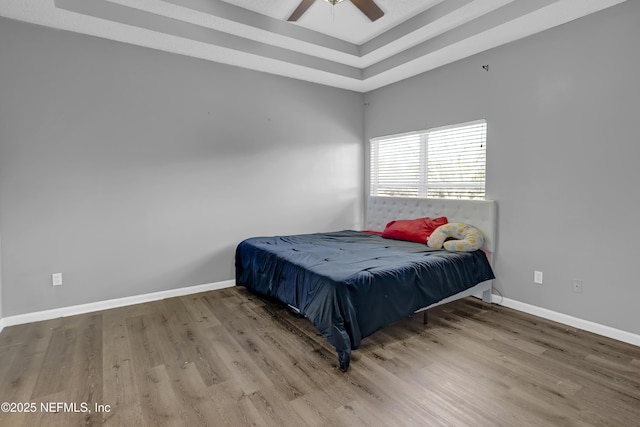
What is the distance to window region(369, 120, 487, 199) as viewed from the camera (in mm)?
3777

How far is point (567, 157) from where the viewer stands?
9.90 ft

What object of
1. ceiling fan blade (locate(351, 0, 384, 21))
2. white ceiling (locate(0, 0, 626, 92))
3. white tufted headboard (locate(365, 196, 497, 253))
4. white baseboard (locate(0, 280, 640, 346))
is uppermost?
white ceiling (locate(0, 0, 626, 92))

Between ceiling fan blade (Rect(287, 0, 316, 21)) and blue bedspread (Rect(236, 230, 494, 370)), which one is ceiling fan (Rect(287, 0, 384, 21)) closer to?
ceiling fan blade (Rect(287, 0, 316, 21))

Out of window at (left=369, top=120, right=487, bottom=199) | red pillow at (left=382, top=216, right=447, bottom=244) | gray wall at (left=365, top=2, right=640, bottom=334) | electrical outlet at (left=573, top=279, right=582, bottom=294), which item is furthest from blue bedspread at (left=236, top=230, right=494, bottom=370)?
window at (left=369, top=120, right=487, bottom=199)

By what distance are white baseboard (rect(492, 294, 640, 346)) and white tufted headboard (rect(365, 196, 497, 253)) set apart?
1.80ft

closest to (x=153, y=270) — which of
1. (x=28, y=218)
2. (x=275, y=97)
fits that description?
(x=28, y=218)

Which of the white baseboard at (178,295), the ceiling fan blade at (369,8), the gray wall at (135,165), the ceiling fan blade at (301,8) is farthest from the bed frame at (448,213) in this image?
the ceiling fan blade at (301,8)

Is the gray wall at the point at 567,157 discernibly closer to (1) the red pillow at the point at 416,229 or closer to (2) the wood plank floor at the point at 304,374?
(2) the wood plank floor at the point at 304,374

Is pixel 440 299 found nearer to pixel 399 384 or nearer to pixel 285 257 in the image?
pixel 399 384

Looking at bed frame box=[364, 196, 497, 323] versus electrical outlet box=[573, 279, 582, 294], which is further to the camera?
bed frame box=[364, 196, 497, 323]

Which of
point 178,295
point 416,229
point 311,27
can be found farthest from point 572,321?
point 178,295

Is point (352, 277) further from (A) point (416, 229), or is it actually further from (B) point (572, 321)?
(B) point (572, 321)

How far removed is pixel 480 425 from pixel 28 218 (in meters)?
3.83

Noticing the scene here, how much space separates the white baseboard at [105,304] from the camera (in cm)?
305
